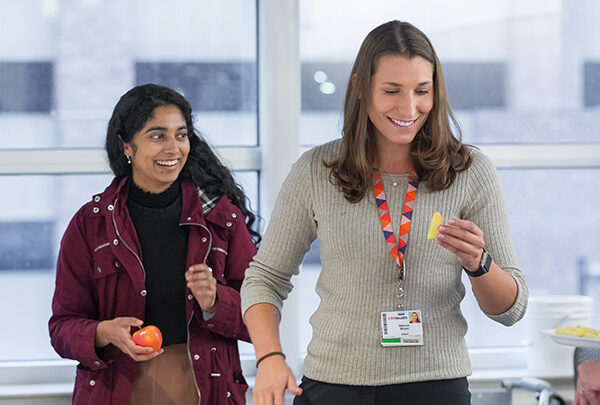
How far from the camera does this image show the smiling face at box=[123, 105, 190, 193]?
8.07 feet

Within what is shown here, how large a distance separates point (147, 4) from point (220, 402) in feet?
6.08

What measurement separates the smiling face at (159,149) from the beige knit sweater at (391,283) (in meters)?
0.90

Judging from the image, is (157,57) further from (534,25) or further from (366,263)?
(366,263)

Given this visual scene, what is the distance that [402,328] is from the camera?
1540 millimetres

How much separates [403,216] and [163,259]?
106cm

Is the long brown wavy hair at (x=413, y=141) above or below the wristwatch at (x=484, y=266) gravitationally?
above

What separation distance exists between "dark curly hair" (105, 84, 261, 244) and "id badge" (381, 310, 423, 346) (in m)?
1.14

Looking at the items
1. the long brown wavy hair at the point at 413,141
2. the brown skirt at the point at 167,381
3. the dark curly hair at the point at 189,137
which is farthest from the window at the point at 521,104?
the long brown wavy hair at the point at 413,141

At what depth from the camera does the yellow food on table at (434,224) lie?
160cm

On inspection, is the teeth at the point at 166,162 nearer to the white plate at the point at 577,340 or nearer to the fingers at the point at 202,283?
the fingers at the point at 202,283

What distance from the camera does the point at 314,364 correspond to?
1.65 m

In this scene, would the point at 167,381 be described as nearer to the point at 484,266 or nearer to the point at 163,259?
the point at 163,259

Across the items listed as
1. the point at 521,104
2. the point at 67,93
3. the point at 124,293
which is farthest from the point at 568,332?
the point at 67,93

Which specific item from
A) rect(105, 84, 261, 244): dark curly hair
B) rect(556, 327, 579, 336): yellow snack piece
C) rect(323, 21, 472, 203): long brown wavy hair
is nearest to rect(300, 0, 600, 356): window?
rect(556, 327, 579, 336): yellow snack piece
